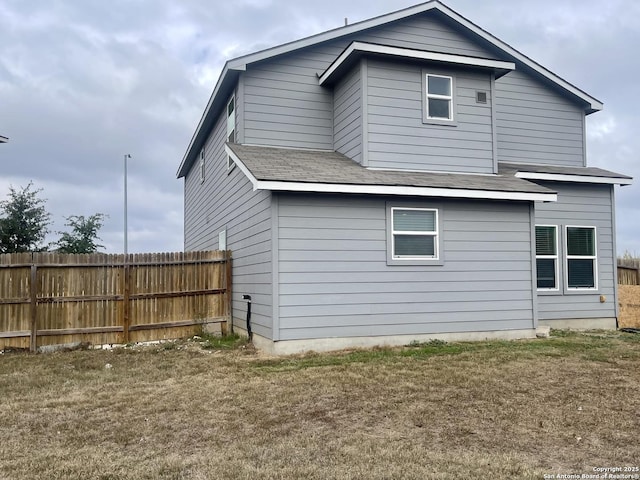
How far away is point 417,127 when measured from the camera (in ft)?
36.2

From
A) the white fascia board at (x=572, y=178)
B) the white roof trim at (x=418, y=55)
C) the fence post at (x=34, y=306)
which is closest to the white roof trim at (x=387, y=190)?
the white fascia board at (x=572, y=178)

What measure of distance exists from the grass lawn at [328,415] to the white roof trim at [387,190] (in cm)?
275

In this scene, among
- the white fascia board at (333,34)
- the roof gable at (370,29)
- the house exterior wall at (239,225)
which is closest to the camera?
the house exterior wall at (239,225)

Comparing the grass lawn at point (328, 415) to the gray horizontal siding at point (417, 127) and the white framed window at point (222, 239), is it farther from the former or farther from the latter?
the white framed window at point (222, 239)

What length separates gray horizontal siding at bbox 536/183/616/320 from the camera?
12.7 metres

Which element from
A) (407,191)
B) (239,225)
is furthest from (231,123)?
(407,191)

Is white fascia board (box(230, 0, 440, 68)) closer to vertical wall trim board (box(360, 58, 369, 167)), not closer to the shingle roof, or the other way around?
vertical wall trim board (box(360, 58, 369, 167))

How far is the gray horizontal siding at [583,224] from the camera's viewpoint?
12.7m

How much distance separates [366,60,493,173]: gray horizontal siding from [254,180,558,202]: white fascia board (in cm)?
121

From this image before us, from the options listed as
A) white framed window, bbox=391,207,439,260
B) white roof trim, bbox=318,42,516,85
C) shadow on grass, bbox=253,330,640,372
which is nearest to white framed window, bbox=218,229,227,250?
white roof trim, bbox=318,42,516,85

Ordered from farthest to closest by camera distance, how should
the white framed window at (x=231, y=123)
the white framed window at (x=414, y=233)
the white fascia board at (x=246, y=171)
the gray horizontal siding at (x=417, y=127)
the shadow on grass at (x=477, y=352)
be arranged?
the white framed window at (x=231, y=123), the gray horizontal siding at (x=417, y=127), the white framed window at (x=414, y=233), the white fascia board at (x=246, y=171), the shadow on grass at (x=477, y=352)

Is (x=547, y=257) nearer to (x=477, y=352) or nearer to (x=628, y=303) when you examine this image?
(x=628, y=303)

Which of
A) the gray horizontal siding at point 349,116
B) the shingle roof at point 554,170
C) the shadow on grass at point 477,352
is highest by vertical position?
the gray horizontal siding at point 349,116

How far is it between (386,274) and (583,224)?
19.9 feet
